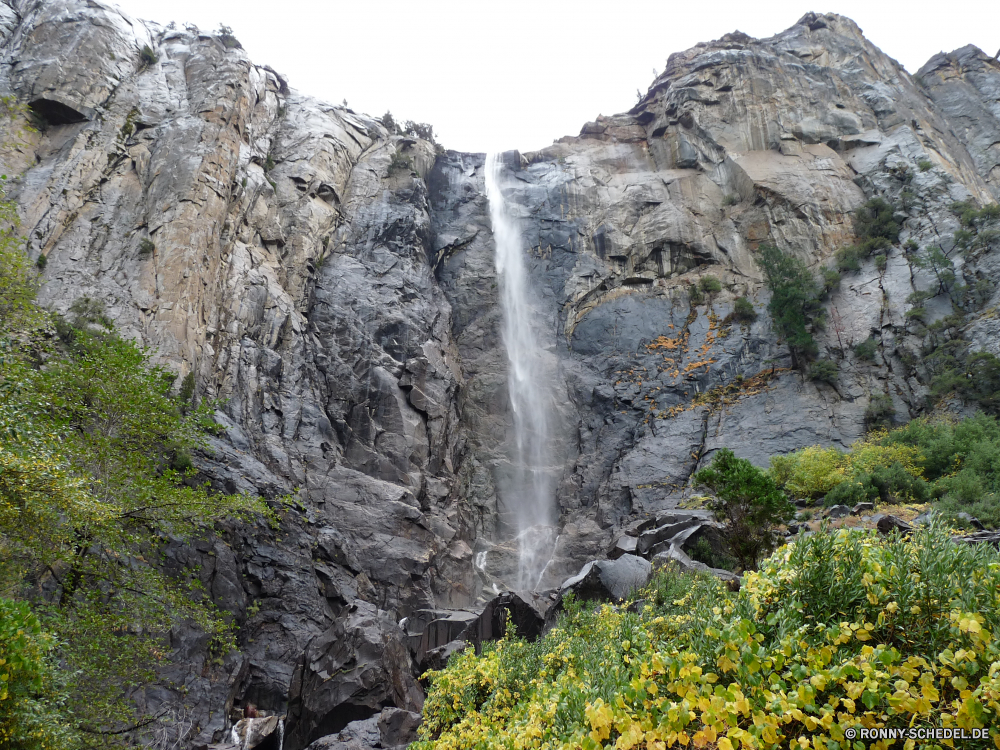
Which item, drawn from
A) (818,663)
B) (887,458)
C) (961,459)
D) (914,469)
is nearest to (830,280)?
(887,458)

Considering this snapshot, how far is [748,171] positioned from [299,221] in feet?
96.3

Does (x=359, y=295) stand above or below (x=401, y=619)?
above

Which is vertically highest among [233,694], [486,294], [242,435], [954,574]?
[486,294]

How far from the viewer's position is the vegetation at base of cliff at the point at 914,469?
18.1 m

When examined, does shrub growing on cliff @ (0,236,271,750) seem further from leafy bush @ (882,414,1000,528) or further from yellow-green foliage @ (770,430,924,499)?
yellow-green foliage @ (770,430,924,499)

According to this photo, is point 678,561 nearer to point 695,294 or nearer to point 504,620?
point 504,620

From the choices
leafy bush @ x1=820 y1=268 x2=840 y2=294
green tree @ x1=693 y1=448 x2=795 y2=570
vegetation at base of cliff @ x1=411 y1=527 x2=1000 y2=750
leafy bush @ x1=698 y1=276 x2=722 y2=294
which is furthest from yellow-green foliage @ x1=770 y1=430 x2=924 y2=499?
vegetation at base of cliff @ x1=411 y1=527 x2=1000 y2=750

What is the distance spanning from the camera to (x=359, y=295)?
1272 inches

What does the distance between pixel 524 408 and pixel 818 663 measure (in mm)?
31005

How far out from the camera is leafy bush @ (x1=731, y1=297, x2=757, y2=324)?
110ft

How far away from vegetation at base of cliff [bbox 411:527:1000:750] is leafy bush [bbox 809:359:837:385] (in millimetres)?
26960

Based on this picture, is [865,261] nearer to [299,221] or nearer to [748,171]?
[748,171]

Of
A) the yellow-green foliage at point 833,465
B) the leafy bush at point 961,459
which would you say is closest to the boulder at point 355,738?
the leafy bush at point 961,459

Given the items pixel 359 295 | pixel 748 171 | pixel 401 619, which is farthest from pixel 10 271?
pixel 748 171
